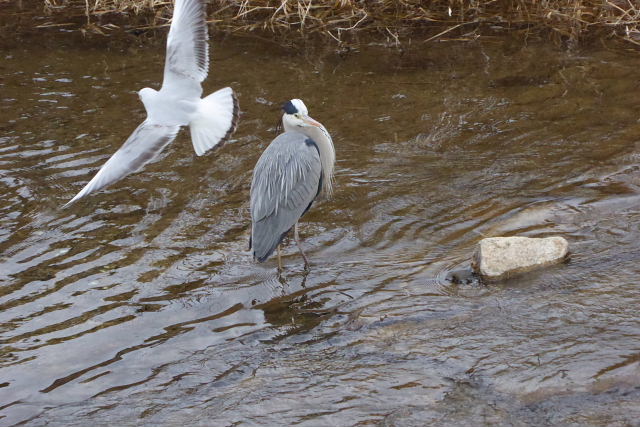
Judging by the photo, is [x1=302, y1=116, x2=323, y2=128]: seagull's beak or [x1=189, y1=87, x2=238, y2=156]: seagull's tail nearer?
[x1=189, y1=87, x2=238, y2=156]: seagull's tail

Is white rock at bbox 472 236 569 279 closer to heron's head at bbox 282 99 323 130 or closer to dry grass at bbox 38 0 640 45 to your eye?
heron's head at bbox 282 99 323 130

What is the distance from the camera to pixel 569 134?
265 inches

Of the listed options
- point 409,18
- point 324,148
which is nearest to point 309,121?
point 324,148

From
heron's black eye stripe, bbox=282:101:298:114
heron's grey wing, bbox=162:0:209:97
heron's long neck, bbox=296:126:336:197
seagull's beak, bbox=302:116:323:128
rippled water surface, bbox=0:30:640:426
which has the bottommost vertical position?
rippled water surface, bbox=0:30:640:426

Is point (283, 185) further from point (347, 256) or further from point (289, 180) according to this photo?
point (347, 256)

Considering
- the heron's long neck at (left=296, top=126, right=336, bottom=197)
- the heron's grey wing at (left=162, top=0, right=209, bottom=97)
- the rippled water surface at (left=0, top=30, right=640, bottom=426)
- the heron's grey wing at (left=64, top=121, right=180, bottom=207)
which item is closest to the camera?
the rippled water surface at (left=0, top=30, right=640, bottom=426)

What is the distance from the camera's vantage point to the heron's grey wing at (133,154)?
188 inches

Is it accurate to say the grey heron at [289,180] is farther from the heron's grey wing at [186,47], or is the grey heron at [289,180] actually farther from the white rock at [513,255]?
the white rock at [513,255]

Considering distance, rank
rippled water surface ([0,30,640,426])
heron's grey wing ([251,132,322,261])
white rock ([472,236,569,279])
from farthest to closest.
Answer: heron's grey wing ([251,132,322,261])
white rock ([472,236,569,279])
rippled water surface ([0,30,640,426])

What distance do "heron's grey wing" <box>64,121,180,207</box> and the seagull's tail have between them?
15cm

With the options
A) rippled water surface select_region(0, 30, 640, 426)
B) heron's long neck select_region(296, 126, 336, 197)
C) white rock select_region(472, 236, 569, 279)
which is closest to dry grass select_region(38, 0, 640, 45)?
rippled water surface select_region(0, 30, 640, 426)

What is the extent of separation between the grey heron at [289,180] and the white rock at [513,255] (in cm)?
110

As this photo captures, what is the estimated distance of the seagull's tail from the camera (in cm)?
A: 516

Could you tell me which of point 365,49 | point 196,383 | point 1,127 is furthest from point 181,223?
point 365,49
